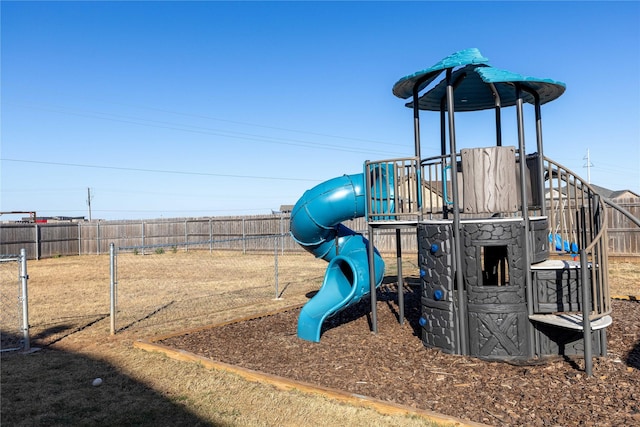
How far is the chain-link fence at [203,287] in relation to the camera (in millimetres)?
9945

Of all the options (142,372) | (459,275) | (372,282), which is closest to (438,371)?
(459,275)

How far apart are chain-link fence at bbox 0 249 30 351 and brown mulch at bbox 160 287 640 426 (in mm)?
2371

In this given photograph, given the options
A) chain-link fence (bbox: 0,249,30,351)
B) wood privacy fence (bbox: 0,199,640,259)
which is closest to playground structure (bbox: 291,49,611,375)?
chain-link fence (bbox: 0,249,30,351)

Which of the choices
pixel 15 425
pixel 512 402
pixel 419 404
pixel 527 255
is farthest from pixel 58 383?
pixel 527 255

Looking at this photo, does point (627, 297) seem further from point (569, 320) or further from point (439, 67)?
point (439, 67)

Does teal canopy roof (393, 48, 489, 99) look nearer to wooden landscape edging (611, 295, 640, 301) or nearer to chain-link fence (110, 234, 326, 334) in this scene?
chain-link fence (110, 234, 326, 334)

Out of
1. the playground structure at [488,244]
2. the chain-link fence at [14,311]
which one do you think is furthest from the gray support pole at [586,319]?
the chain-link fence at [14,311]

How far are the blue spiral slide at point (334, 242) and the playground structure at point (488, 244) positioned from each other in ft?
0.08

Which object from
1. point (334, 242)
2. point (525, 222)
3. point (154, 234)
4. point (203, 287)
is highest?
point (525, 222)

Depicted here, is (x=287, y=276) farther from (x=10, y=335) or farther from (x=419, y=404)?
(x=419, y=404)

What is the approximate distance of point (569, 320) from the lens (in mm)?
5969

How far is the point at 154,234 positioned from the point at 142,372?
89.1ft

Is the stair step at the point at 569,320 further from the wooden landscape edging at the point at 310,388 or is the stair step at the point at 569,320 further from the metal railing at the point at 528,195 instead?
the wooden landscape edging at the point at 310,388

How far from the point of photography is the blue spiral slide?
7.82 meters
